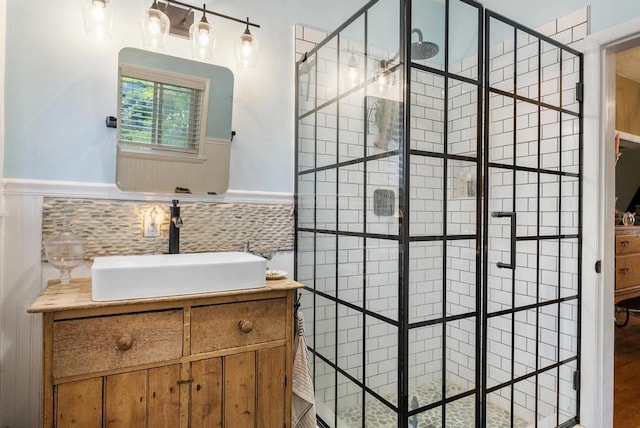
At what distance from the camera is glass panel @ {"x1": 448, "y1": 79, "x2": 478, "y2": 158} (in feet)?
4.86

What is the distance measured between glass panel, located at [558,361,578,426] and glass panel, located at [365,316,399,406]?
1.10 meters

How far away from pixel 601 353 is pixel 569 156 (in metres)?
1.05

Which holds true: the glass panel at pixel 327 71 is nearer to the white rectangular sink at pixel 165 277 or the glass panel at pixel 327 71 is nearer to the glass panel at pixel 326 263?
the glass panel at pixel 326 263

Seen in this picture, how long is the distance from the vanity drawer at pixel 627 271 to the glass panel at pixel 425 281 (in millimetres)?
2664

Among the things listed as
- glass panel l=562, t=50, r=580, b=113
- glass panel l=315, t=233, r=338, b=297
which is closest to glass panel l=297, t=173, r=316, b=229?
glass panel l=315, t=233, r=338, b=297

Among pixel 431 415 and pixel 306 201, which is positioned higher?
pixel 306 201

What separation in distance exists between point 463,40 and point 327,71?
0.67 metres

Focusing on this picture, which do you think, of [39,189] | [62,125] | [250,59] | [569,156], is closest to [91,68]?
[62,125]

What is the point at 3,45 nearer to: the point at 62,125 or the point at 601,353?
the point at 62,125

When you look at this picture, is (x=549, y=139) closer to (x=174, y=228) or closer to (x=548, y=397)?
(x=548, y=397)

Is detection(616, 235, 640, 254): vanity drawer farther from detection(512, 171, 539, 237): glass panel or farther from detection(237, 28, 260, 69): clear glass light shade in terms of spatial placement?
detection(237, 28, 260, 69): clear glass light shade

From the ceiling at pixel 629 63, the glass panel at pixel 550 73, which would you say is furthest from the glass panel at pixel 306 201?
the ceiling at pixel 629 63

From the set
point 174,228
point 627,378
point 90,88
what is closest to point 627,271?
point 627,378

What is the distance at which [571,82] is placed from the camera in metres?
1.90
